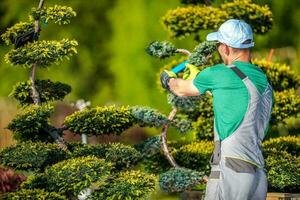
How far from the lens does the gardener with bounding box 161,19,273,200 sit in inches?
268

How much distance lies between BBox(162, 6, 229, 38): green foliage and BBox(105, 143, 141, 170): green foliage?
125 inches

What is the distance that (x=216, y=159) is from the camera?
22.9ft

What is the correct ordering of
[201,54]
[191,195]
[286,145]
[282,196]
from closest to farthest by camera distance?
1. [282,196]
2. [201,54]
3. [191,195]
4. [286,145]

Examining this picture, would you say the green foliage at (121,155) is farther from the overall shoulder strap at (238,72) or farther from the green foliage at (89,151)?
the overall shoulder strap at (238,72)

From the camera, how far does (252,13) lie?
12750 millimetres

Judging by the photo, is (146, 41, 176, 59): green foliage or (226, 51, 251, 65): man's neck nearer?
(226, 51, 251, 65): man's neck

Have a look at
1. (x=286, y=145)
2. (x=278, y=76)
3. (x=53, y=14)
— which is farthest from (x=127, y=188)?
(x=278, y=76)

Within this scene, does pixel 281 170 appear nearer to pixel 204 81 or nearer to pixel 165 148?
pixel 165 148

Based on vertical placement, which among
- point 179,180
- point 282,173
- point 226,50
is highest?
point 226,50

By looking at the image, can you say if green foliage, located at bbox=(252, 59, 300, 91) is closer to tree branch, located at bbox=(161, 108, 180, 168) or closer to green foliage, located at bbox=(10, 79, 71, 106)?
tree branch, located at bbox=(161, 108, 180, 168)

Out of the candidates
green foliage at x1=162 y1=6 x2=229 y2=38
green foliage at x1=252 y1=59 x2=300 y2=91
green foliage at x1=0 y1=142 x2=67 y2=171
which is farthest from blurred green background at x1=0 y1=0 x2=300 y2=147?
green foliage at x1=0 y1=142 x2=67 y2=171

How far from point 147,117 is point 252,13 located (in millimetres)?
3276

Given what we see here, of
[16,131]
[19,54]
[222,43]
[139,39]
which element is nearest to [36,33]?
[19,54]

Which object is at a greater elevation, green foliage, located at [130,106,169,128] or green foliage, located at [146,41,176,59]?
green foliage, located at [146,41,176,59]
